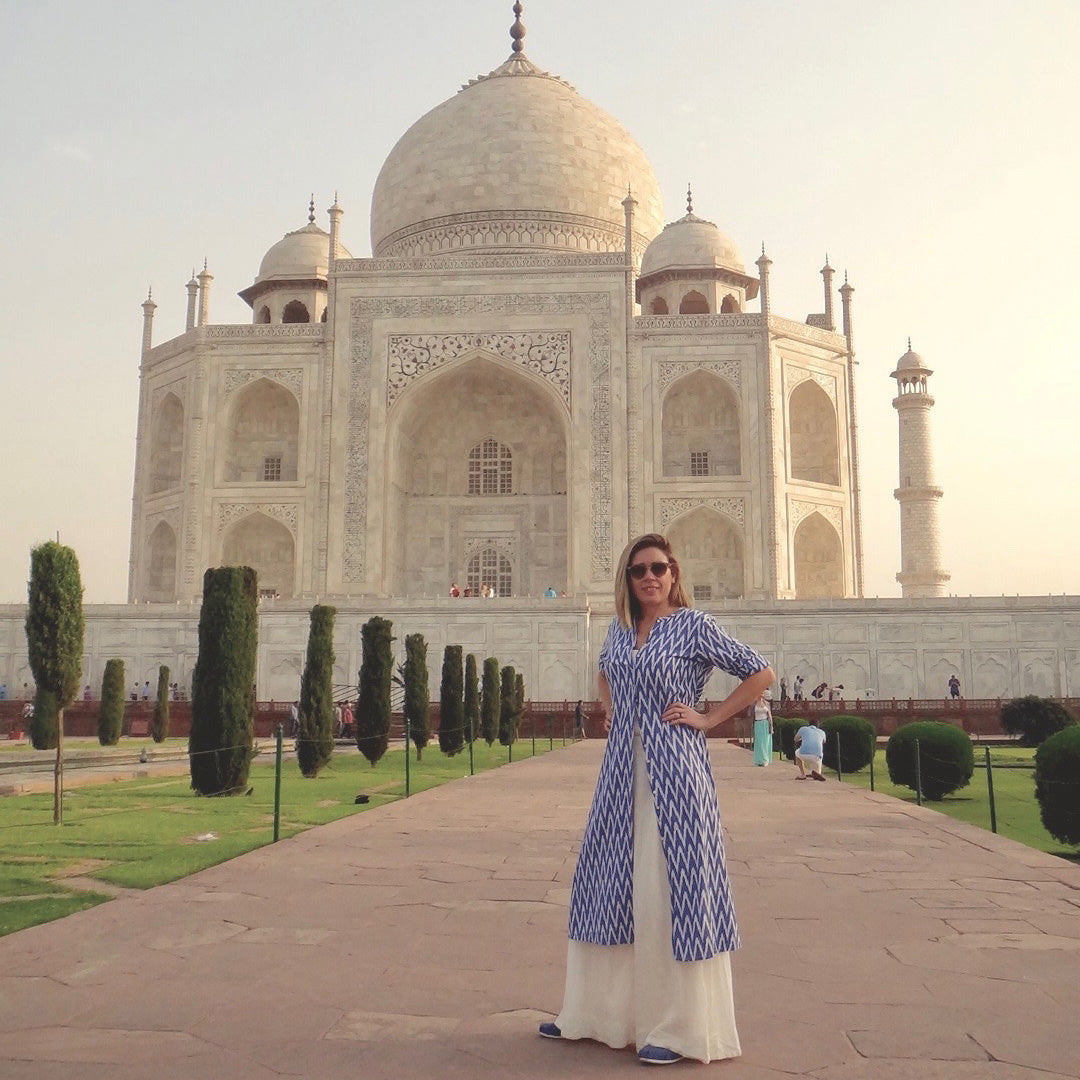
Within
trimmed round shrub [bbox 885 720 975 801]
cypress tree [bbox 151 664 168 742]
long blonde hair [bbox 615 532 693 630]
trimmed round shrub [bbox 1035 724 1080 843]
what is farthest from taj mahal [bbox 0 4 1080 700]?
long blonde hair [bbox 615 532 693 630]

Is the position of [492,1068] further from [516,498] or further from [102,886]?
[516,498]

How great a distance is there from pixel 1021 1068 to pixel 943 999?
514 mm

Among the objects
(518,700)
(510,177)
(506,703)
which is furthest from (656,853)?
(510,177)

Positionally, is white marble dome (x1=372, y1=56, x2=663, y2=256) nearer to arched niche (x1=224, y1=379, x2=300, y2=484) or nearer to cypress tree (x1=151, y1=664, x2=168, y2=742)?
arched niche (x1=224, y1=379, x2=300, y2=484)

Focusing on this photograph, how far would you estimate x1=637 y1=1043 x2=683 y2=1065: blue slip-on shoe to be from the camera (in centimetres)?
226

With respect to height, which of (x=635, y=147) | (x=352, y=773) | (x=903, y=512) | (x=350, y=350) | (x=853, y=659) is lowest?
(x=352, y=773)

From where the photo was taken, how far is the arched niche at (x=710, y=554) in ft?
85.5

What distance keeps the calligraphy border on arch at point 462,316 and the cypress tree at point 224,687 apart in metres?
14.8

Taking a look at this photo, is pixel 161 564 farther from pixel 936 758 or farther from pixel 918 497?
pixel 936 758

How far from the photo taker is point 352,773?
445 inches

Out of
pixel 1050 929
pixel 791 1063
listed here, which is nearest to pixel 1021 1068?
pixel 791 1063

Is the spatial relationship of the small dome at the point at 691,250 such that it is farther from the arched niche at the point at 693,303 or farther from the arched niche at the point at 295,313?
the arched niche at the point at 295,313

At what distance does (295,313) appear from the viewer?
98.4 ft

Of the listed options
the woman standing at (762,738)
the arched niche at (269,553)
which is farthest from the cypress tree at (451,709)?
the arched niche at (269,553)
